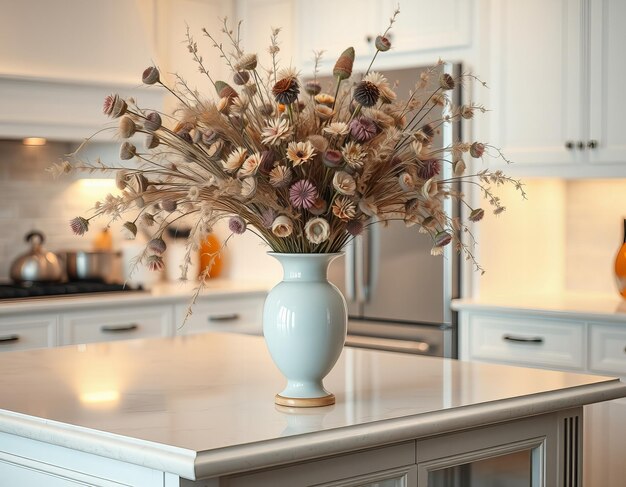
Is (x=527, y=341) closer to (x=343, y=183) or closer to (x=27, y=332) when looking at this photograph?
(x=27, y=332)

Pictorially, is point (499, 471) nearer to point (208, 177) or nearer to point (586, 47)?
point (208, 177)

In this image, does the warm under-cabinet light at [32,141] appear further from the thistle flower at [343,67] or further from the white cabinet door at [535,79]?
the thistle flower at [343,67]

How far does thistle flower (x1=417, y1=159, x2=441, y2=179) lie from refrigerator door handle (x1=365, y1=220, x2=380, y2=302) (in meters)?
2.60

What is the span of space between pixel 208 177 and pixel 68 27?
2755mm

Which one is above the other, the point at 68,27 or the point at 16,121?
the point at 68,27

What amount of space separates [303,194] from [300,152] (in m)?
0.07

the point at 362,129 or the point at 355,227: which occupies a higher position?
the point at 362,129

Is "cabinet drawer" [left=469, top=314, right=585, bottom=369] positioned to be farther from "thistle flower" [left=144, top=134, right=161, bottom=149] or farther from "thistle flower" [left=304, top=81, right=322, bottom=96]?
"thistle flower" [left=144, top=134, right=161, bottom=149]

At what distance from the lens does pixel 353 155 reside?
1750 millimetres

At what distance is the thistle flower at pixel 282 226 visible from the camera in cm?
180

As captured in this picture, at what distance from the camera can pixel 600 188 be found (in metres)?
4.53

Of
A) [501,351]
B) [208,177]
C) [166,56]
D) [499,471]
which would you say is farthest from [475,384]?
[166,56]

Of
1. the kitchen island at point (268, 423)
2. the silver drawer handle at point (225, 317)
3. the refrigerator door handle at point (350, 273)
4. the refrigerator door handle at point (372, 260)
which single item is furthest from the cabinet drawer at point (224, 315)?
the kitchen island at point (268, 423)

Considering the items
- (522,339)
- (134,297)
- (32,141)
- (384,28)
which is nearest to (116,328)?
(134,297)
